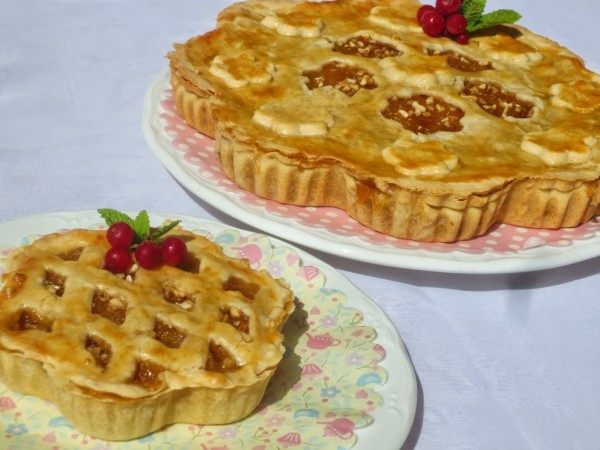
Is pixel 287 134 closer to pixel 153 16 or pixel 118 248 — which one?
pixel 118 248

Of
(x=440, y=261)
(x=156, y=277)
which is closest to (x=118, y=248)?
(x=156, y=277)

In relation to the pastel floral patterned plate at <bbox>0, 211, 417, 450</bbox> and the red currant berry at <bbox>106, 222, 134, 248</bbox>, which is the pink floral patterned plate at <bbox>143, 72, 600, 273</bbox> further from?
the red currant berry at <bbox>106, 222, 134, 248</bbox>

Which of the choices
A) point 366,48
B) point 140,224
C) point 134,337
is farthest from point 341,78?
point 134,337

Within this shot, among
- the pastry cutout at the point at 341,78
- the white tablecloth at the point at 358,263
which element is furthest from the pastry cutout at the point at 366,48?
the white tablecloth at the point at 358,263

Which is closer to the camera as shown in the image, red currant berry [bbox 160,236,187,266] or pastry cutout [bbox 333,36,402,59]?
red currant berry [bbox 160,236,187,266]

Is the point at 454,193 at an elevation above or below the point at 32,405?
above

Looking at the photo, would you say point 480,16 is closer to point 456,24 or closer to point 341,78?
point 456,24

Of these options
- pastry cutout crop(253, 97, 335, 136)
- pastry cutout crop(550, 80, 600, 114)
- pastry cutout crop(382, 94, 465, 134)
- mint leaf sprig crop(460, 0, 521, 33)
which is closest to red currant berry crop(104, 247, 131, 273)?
pastry cutout crop(253, 97, 335, 136)
